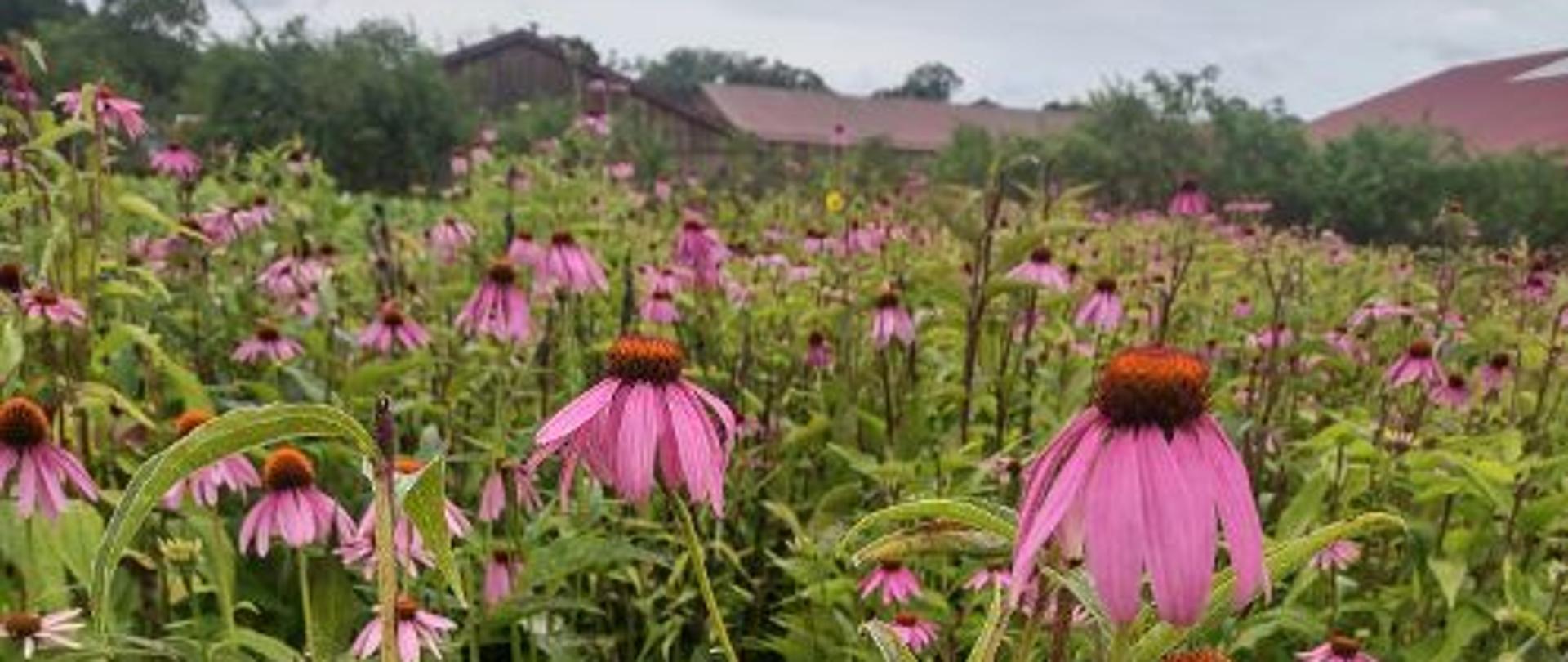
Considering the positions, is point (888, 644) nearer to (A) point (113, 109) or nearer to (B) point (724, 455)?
(B) point (724, 455)

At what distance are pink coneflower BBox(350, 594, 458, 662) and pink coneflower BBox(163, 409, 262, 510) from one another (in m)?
0.19

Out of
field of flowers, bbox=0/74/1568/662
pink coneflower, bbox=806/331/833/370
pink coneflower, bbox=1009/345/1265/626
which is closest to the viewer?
pink coneflower, bbox=1009/345/1265/626

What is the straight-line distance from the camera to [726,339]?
283 cm

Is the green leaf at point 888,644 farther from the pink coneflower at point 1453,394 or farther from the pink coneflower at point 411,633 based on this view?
the pink coneflower at point 1453,394

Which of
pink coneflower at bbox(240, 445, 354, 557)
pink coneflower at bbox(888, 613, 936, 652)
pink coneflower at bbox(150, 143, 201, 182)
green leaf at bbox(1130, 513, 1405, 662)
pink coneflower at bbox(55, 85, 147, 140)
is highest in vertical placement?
pink coneflower at bbox(55, 85, 147, 140)

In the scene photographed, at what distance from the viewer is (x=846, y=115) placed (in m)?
30.8

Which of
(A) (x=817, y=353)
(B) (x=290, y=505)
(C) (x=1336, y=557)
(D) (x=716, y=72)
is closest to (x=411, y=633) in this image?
(B) (x=290, y=505)

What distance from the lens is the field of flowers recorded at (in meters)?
0.63

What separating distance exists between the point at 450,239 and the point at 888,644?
112 inches

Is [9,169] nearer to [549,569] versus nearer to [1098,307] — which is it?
[549,569]

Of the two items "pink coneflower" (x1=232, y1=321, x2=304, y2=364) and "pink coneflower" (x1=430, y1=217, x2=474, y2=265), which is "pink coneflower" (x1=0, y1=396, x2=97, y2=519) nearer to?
"pink coneflower" (x1=232, y1=321, x2=304, y2=364)

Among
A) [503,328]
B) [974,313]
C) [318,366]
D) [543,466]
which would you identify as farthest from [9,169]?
[974,313]

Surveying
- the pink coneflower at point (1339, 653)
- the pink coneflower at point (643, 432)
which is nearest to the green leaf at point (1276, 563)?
the pink coneflower at point (643, 432)

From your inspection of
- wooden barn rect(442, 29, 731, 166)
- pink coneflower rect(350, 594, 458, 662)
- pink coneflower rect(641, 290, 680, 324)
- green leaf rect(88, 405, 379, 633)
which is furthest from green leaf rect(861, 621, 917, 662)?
wooden barn rect(442, 29, 731, 166)
